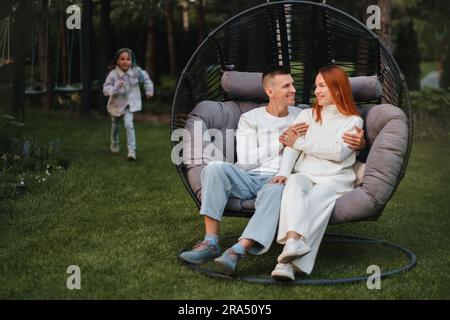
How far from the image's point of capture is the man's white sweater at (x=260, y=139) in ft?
14.6

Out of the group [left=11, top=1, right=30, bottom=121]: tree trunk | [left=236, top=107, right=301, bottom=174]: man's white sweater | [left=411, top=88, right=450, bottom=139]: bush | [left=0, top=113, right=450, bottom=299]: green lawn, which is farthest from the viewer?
[left=411, top=88, right=450, bottom=139]: bush

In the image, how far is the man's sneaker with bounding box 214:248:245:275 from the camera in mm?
3814

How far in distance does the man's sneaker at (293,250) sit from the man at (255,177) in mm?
128

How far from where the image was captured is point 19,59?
9188 millimetres

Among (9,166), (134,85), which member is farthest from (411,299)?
(134,85)

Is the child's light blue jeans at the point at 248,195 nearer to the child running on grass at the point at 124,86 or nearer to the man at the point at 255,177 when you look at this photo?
the man at the point at 255,177

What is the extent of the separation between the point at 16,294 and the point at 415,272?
202 cm

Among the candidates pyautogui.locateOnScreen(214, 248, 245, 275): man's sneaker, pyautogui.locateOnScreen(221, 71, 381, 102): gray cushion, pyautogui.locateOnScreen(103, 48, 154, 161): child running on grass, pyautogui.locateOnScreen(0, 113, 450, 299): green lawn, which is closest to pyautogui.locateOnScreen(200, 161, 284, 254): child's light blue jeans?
pyautogui.locateOnScreen(214, 248, 245, 275): man's sneaker

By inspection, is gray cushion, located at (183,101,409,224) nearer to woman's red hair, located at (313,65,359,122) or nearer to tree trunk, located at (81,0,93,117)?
woman's red hair, located at (313,65,359,122)

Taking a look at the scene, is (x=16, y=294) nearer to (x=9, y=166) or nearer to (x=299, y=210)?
(x=299, y=210)

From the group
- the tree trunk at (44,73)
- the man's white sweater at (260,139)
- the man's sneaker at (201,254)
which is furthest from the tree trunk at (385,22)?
the man's sneaker at (201,254)

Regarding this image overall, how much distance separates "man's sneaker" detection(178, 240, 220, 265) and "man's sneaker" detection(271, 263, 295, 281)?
1.49 feet

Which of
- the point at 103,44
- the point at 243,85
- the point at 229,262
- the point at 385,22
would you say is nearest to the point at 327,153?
the point at 229,262
